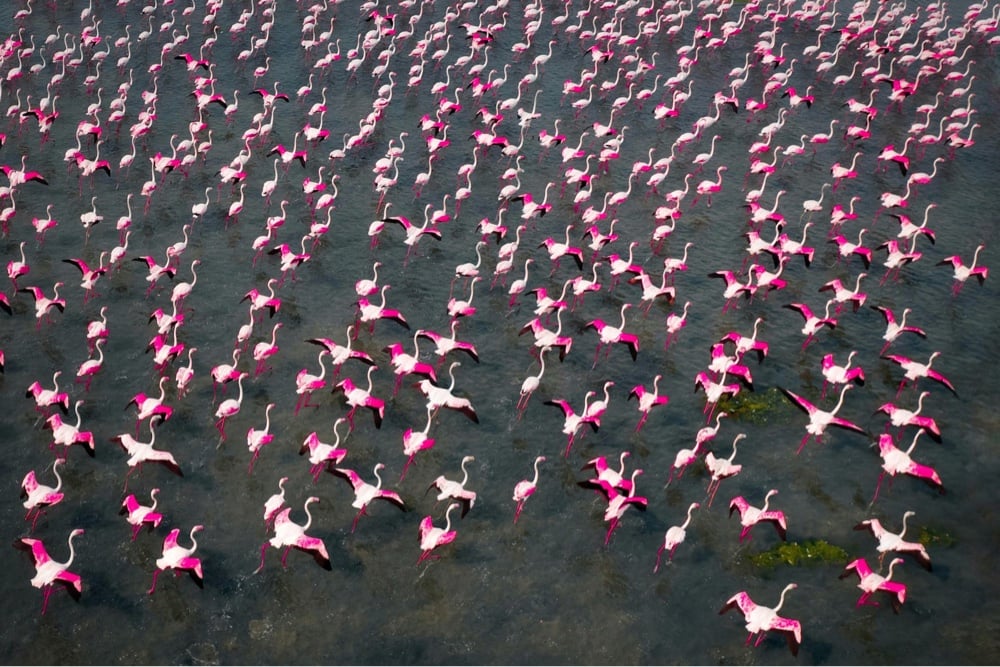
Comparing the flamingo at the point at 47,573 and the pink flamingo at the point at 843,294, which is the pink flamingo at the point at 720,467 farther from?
the flamingo at the point at 47,573

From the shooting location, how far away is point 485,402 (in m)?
20.0

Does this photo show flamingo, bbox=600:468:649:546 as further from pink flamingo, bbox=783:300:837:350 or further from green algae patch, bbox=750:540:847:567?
pink flamingo, bbox=783:300:837:350

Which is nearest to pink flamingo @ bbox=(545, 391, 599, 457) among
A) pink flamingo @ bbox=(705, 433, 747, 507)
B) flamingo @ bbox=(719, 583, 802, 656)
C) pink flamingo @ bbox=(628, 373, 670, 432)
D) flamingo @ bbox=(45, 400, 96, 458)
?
pink flamingo @ bbox=(628, 373, 670, 432)

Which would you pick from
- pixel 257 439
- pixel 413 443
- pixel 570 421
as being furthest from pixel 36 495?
pixel 570 421

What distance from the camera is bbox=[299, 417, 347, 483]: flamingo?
57.2ft

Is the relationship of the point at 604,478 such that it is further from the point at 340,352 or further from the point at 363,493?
the point at 340,352

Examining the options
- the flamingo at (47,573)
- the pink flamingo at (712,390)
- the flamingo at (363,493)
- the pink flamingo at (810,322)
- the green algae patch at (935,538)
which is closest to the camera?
the flamingo at (47,573)

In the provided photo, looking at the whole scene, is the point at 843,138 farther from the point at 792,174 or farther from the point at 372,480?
the point at 372,480

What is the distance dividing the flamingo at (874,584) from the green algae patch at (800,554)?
0.90m

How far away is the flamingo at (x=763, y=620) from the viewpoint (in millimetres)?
14586

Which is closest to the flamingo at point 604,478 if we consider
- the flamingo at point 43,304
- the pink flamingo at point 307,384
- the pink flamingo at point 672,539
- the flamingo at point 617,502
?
the flamingo at point 617,502

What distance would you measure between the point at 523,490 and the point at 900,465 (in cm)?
695

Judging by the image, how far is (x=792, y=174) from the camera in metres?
29.4

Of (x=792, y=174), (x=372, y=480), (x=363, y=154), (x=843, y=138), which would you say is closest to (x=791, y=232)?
(x=792, y=174)
